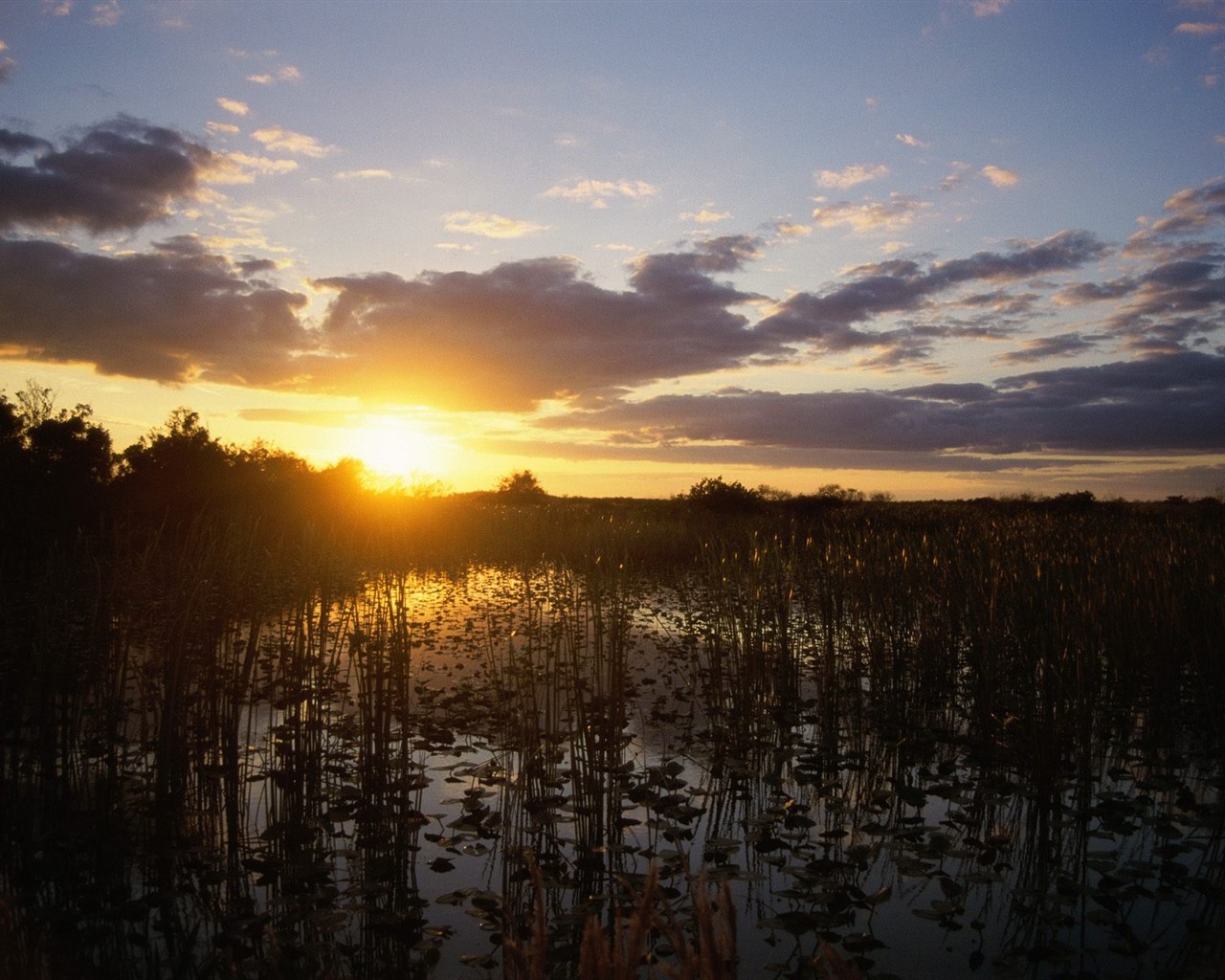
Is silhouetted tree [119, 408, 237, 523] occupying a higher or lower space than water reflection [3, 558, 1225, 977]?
higher

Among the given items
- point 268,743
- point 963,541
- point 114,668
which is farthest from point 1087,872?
point 963,541

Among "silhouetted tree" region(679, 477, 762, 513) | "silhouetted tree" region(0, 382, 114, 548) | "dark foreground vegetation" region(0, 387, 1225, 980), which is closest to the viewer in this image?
"dark foreground vegetation" region(0, 387, 1225, 980)

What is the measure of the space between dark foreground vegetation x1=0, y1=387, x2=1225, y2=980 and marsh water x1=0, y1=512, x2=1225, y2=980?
0.02 m

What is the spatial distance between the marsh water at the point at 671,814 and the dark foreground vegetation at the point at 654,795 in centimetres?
2

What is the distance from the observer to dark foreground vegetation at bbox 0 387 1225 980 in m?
3.30

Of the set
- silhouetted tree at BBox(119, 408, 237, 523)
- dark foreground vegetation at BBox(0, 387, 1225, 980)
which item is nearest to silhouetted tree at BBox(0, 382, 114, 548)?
silhouetted tree at BBox(119, 408, 237, 523)

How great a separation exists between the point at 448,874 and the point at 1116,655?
6.00m

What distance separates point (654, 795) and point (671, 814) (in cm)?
31

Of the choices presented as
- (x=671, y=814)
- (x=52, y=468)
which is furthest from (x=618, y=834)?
(x=52, y=468)

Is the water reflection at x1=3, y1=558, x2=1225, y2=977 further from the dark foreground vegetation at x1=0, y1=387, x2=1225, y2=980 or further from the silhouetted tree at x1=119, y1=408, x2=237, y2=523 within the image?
the silhouetted tree at x1=119, y1=408, x2=237, y2=523

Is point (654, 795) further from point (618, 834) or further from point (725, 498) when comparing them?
point (725, 498)

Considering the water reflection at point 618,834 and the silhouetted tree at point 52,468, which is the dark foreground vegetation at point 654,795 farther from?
the silhouetted tree at point 52,468

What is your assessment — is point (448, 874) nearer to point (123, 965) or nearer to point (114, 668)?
point (123, 965)

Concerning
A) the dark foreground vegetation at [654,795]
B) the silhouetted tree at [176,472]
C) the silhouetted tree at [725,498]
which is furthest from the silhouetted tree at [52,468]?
the silhouetted tree at [725,498]
